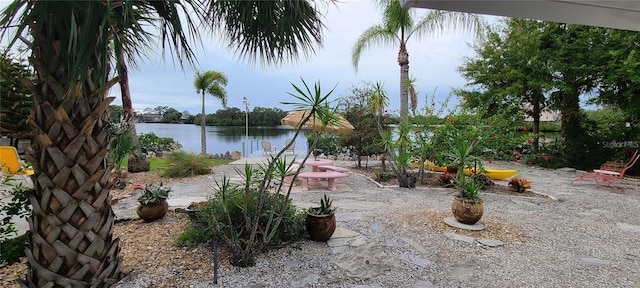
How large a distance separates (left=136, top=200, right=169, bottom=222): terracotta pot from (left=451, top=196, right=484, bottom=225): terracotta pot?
4.32m

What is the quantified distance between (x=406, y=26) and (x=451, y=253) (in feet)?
26.1

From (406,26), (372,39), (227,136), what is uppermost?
(406,26)

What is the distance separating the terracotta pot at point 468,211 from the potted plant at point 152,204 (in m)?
4.30

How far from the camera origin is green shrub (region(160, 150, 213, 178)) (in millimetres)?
8453

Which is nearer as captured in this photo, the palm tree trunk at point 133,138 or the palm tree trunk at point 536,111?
the palm tree trunk at point 133,138

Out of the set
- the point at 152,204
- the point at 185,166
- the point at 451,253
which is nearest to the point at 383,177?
the point at 451,253

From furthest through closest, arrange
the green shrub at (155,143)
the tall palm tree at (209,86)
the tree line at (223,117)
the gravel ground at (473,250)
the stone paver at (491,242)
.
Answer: the tall palm tree at (209,86), the tree line at (223,117), the green shrub at (155,143), the stone paver at (491,242), the gravel ground at (473,250)

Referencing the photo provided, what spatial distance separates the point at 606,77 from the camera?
9.84 metres

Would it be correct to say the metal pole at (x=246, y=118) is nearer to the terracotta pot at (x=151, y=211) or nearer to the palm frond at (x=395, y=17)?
the palm frond at (x=395, y=17)

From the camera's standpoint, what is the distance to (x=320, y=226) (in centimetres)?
367

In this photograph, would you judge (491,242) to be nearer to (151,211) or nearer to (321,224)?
(321,224)

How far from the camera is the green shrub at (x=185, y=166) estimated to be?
845 cm

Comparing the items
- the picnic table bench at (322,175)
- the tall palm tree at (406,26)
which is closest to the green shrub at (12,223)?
the picnic table bench at (322,175)

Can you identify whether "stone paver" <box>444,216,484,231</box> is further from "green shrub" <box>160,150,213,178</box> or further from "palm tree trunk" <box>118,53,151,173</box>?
"palm tree trunk" <box>118,53,151,173</box>
